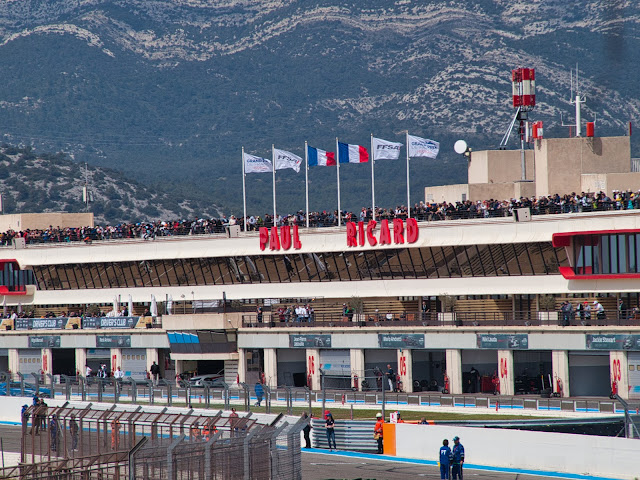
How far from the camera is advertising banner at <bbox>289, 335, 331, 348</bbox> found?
239 feet

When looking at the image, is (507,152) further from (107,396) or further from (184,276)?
(107,396)

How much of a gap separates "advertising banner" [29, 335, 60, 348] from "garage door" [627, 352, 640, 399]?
141 feet

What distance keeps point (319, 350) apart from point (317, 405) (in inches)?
817

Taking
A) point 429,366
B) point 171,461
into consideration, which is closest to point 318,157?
point 429,366

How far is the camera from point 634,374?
6056cm

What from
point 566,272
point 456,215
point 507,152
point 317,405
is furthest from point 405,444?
point 507,152

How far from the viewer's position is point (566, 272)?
2574 inches

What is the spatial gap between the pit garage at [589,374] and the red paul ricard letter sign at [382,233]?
541 inches

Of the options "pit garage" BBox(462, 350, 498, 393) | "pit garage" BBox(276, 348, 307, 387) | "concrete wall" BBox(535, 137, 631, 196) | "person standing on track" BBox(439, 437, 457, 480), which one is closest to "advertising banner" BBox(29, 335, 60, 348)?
"pit garage" BBox(276, 348, 307, 387)

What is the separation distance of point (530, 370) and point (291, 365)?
1708 cm

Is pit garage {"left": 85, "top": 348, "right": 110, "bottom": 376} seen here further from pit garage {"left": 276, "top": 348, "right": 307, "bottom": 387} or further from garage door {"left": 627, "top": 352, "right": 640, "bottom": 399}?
garage door {"left": 627, "top": 352, "right": 640, "bottom": 399}

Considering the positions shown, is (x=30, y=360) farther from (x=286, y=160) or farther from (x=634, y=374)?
(x=634, y=374)

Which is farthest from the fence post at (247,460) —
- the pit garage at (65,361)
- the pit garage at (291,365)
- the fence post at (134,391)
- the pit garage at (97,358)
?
the pit garage at (65,361)

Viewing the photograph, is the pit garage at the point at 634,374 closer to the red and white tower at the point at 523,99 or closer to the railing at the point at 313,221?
the railing at the point at 313,221
